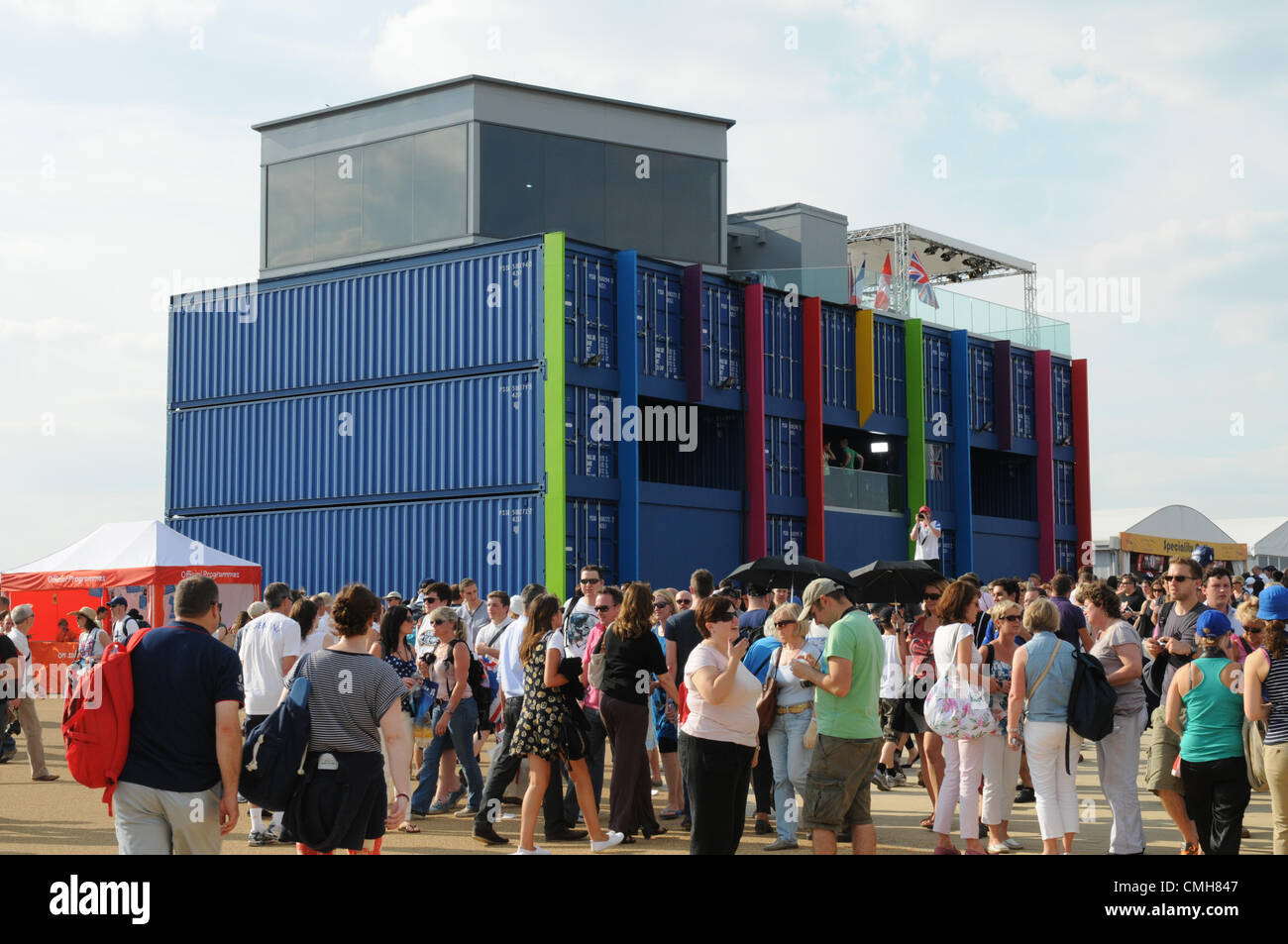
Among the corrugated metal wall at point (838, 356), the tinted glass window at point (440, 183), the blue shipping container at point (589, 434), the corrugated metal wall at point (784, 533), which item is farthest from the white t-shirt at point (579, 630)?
the tinted glass window at point (440, 183)

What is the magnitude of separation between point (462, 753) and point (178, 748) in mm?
5854

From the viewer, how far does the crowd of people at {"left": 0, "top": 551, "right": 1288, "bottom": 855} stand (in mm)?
6137

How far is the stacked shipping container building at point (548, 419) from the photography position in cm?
2831

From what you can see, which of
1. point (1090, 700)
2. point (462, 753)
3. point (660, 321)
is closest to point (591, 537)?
point (660, 321)

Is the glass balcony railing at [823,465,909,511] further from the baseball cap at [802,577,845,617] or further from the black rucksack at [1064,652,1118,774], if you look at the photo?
the baseball cap at [802,577,845,617]

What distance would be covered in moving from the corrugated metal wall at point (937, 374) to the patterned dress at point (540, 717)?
2857 centimetres

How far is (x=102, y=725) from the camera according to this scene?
5.83 metres

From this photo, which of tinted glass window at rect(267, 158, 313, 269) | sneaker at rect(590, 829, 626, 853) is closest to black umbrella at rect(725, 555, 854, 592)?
sneaker at rect(590, 829, 626, 853)

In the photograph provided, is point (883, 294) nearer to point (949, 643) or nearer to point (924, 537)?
point (924, 537)

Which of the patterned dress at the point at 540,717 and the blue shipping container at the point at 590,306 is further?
the blue shipping container at the point at 590,306

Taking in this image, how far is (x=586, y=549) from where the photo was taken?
91.5 ft

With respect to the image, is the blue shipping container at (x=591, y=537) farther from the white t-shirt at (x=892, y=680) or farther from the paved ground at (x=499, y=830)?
the white t-shirt at (x=892, y=680)
